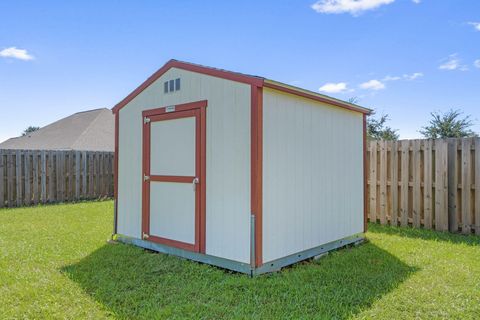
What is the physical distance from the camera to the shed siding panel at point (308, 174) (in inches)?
145

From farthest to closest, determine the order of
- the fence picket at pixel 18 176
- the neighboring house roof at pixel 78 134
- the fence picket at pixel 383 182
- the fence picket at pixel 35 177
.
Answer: the neighboring house roof at pixel 78 134
the fence picket at pixel 35 177
the fence picket at pixel 18 176
the fence picket at pixel 383 182

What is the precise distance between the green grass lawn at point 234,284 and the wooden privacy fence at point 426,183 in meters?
0.72

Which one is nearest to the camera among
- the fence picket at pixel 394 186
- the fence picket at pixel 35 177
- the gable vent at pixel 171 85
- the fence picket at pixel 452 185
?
the gable vent at pixel 171 85

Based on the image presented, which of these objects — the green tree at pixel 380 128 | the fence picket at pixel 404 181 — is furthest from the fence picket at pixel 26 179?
the green tree at pixel 380 128

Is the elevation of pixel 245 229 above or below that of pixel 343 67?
below

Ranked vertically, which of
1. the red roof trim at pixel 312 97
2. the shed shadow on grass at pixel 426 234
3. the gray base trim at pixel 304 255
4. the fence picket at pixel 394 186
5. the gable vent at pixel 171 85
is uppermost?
the gable vent at pixel 171 85

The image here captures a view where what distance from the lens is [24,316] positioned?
2631mm

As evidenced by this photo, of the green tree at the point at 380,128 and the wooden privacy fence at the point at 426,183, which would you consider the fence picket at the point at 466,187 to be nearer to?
the wooden privacy fence at the point at 426,183

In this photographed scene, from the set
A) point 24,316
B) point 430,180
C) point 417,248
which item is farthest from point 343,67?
point 24,316

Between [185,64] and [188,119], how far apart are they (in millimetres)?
709

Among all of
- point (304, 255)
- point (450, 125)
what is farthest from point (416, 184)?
point (450, 125)

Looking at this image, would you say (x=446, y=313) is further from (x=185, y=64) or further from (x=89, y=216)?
(x=89, y=216)

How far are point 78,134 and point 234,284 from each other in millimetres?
13717

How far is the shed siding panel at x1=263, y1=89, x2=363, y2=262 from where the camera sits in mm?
3684
